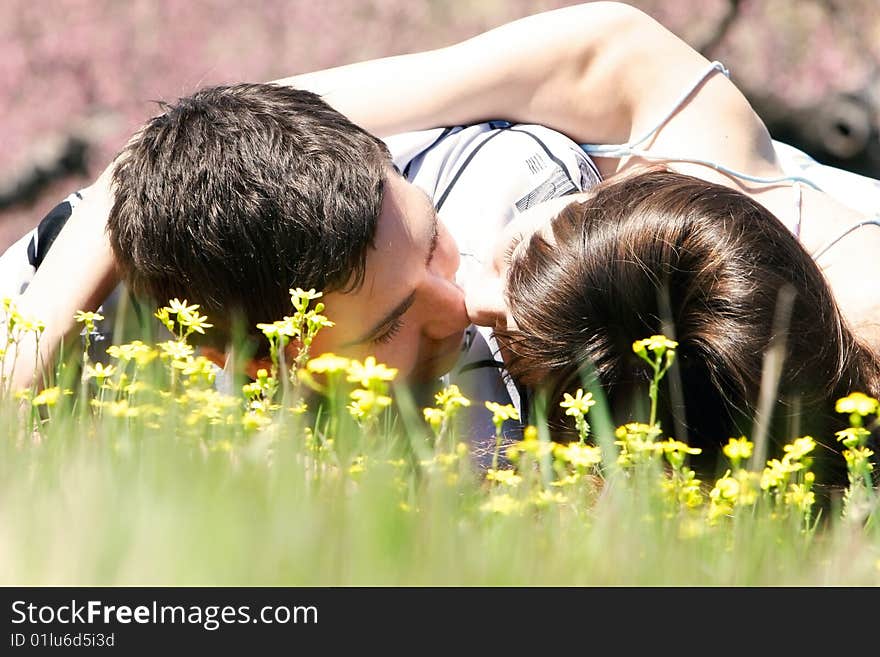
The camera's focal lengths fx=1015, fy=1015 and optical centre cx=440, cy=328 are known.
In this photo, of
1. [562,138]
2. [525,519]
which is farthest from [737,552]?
[562,138]

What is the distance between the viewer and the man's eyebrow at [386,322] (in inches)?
95.6

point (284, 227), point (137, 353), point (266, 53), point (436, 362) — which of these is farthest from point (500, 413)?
point (266, 53)

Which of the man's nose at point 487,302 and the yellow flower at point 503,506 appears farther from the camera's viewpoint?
the man's nose at point 487,302

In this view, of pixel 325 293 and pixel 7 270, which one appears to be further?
pixel 7 270

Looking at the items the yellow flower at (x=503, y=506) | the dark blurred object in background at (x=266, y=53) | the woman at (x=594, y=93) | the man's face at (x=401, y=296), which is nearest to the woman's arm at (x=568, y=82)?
the woman at (x=594, y=93)

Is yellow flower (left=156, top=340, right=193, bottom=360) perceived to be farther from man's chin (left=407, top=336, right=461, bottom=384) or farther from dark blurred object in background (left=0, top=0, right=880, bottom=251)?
dark blurred object in background (left=0, top=0, right=880, bottom=251)

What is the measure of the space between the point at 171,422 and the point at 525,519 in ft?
1.87

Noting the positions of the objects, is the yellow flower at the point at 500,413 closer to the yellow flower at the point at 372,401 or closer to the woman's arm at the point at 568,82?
the yellow flower at the point at 372,401

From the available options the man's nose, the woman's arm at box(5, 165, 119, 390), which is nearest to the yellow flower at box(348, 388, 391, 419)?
the man's nose

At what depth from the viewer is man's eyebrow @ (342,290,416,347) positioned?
2.43 m

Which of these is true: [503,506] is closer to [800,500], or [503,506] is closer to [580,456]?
[580,456]

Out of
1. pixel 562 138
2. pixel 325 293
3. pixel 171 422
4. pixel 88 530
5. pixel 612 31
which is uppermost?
pixel 612 31
